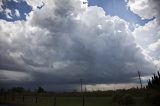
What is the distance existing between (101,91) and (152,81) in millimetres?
27509

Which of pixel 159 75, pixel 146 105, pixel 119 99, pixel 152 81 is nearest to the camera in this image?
pixel 146 105

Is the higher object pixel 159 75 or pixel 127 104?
pixel 159 75

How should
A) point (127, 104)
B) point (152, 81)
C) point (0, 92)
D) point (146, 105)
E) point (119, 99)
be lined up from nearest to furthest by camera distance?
point (146, 105) → point (127, 104) → point (119, 99) → point (152, 81) → point (0, 92)

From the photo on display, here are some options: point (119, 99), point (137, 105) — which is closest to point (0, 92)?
point (119, 99)

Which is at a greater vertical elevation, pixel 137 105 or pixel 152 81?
pixel 152 81

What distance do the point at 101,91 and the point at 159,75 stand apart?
3467 centimetres

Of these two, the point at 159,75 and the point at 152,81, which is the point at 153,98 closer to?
the point at 159,75

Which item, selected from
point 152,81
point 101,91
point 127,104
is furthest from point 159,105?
point 101,91

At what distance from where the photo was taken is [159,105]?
56.0 metres

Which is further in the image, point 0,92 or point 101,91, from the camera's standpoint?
point 0,92

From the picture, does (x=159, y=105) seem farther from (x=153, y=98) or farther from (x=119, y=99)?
(x=119, y=99)

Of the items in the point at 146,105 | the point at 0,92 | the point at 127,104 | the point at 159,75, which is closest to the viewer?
the point at 146,105

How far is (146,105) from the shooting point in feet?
180

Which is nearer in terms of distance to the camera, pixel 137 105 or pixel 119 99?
pixel 137 105
